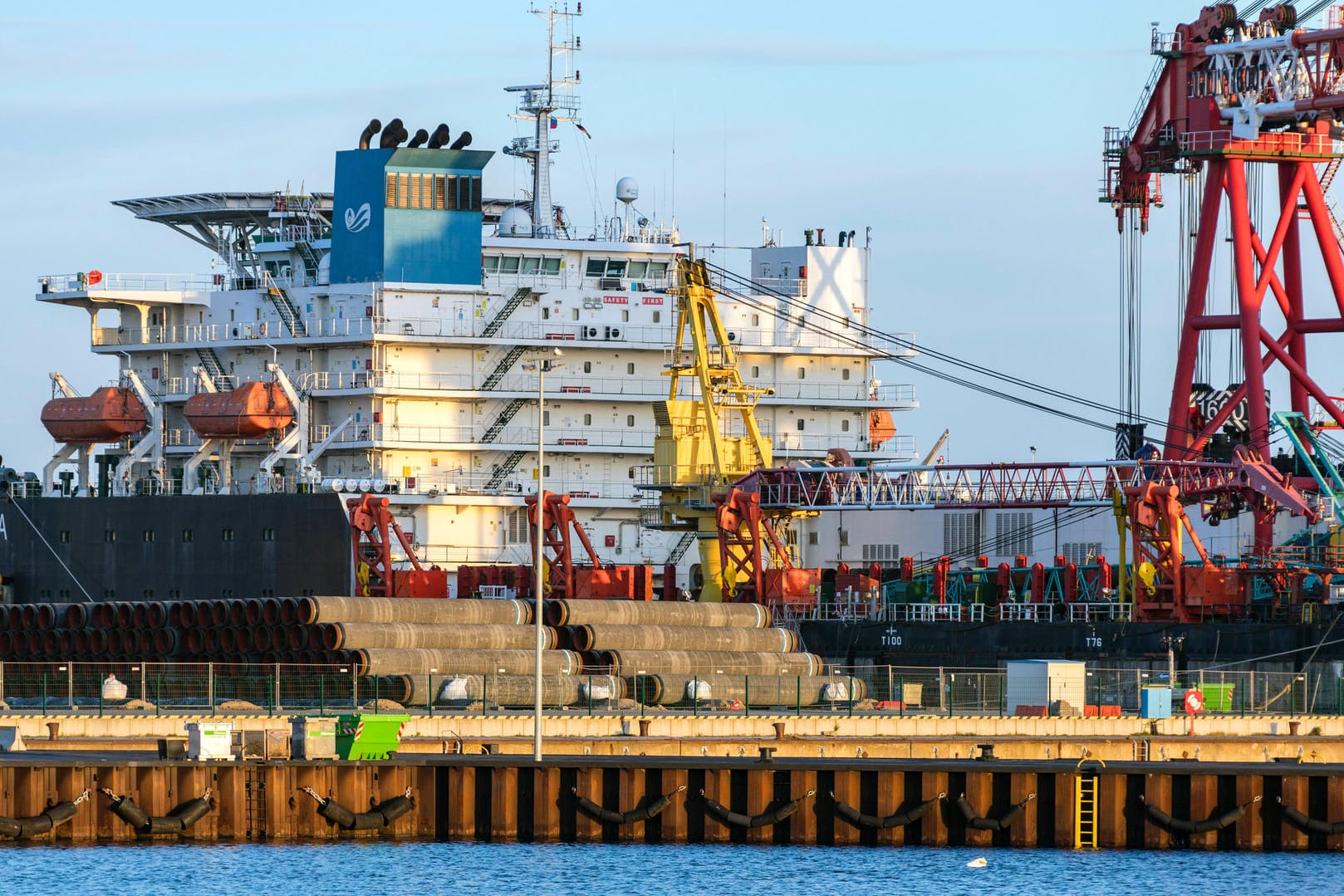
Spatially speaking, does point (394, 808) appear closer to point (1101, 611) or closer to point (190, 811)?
point (190, 811)

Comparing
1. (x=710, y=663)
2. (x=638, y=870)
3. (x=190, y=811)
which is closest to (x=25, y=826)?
(x=190, y=811)

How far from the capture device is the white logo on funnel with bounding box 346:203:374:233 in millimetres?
79500

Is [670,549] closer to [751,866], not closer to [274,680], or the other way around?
[274,680]

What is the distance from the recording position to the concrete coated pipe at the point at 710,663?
6281 centimetres

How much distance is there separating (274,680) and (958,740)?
13.3 meters

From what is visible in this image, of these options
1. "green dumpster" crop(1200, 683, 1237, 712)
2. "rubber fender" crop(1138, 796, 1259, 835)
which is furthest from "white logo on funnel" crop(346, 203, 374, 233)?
"rubber fender" crop(1138, 796, 1259, 835)

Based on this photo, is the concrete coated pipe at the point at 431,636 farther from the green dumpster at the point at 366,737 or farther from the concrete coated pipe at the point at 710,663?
the green dumpster at the point at 366,737

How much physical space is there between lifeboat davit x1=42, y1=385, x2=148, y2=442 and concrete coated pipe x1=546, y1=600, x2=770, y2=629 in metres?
20.0

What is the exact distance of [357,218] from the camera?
79.7m

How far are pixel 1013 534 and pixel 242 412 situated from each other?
87.6 feet

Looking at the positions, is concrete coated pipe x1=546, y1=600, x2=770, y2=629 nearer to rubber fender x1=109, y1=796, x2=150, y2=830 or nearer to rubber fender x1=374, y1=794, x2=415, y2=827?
rubber fender x1=374, y1=794, x2=415, y2=827

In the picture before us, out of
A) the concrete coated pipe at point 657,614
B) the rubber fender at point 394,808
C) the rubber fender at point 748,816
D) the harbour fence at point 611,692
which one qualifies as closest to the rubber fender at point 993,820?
the rubber fender at point 748,816

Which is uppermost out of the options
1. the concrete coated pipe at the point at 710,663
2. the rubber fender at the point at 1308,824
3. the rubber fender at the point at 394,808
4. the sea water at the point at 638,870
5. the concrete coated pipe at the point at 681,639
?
the concrete coated pipe at the point at 681,639

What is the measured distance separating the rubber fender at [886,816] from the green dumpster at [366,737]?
23.6 ft
